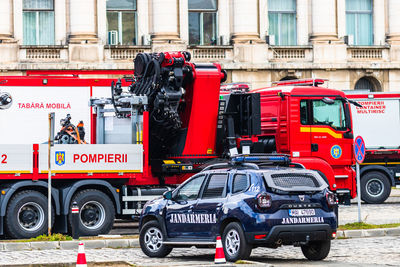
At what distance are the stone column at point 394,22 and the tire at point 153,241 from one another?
3339 cm

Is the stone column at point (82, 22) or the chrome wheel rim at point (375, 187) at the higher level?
the stone column at point (82, 22)

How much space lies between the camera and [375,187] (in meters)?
34.2

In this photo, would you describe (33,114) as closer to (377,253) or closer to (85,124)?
(85,124)

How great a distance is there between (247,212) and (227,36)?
32.0 meters

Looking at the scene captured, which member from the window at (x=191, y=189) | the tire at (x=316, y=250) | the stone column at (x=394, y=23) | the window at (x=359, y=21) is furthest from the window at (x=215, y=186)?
the window at (x=359, y=21)

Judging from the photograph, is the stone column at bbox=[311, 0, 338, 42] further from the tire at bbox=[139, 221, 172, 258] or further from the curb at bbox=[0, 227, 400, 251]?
the tire at bbox=[139, 221, 172, 258]

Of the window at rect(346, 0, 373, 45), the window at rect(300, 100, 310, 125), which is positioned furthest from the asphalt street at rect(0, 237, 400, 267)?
the window at rect(346, 0, 373, 45)

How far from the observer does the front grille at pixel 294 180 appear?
57.0ft

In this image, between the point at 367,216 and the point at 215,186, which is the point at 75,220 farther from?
the point at 367,216

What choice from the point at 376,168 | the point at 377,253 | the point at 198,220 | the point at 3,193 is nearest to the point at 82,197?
the point at 3,193

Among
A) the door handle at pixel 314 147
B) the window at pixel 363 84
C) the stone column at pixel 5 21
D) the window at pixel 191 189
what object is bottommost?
the window at pixel 191 189

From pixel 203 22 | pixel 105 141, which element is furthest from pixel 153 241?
pixel 203 22

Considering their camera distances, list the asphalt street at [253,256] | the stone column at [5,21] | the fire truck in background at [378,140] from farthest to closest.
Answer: the stone column at [5,21]
the fire truck in background at [378,140]
the asphalt street at [253,256]

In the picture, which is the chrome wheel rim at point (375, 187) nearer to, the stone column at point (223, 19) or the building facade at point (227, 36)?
the building facade at point (227, 36)
